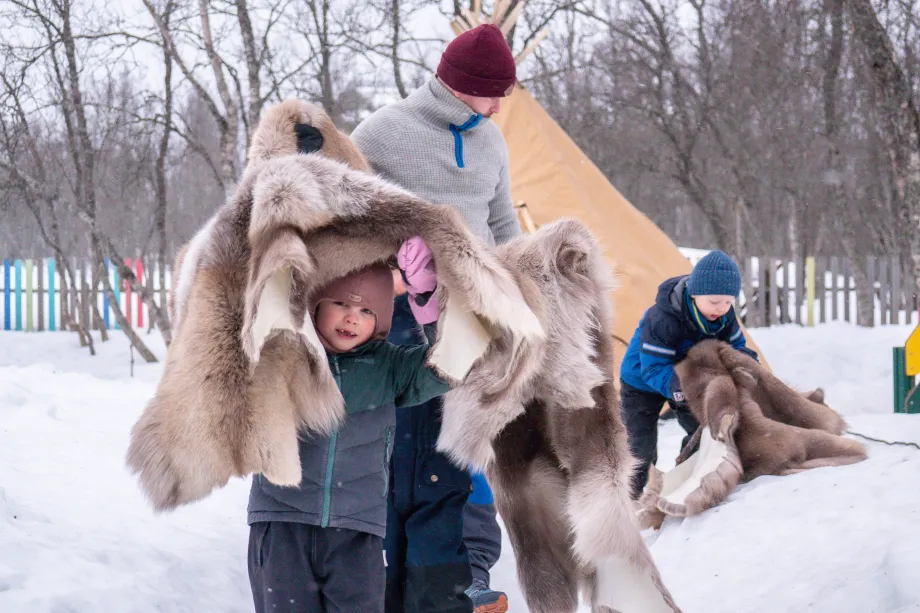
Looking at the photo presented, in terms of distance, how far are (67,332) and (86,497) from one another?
13954 mm

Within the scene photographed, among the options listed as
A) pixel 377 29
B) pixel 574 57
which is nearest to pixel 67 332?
pixel 377 29

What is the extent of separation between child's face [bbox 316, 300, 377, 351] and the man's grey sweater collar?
99 cm

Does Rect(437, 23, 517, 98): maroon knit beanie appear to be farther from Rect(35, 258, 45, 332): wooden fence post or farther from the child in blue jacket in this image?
Rect(35, 258, 45, 332): wooden fence post

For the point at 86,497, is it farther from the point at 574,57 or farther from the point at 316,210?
the point at 574,57

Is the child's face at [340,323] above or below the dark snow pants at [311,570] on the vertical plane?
above

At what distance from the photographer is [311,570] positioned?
2148 mm

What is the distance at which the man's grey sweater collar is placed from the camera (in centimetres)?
298

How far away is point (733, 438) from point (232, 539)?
2390 mm

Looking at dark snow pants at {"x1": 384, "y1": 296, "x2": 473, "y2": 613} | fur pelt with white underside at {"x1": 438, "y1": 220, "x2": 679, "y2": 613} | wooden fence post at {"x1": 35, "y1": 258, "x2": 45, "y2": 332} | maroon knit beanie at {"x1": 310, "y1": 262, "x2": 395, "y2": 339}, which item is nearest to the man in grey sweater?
dark snow pants at {"x1": 384, "y1": 296, "x2": 473, "y2": 613}

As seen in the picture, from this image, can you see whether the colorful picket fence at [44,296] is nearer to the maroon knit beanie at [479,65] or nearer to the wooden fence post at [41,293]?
the wooden fence post at [41,293]

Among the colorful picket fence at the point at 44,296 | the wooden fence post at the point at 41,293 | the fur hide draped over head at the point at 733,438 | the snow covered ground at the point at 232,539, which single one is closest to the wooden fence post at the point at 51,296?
the colorful picket fence at the point at 44,296

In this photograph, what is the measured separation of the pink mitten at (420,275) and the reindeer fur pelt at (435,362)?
0.03 metres

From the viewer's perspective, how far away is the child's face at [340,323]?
7.41 ft

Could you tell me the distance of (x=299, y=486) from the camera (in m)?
2.13
